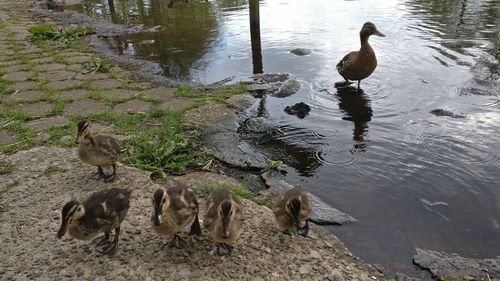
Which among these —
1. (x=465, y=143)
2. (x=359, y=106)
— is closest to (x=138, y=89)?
(x=359, y=106)

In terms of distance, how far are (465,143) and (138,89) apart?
19.1 ft

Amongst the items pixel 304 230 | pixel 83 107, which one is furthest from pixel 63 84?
pixel 304 230

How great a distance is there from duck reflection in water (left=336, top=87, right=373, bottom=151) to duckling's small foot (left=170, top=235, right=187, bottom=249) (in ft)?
11.5

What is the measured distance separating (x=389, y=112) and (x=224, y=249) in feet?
16.5

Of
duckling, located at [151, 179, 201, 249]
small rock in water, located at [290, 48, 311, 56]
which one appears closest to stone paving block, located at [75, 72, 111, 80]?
small rock in water, located at [290, 48, 311, 56]

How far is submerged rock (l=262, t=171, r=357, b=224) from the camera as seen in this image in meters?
4.99

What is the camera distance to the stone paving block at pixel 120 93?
828cm

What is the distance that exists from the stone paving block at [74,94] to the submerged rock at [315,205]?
419 cm

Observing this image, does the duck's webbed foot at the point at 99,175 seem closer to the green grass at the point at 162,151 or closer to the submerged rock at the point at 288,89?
the green grass at the point at 162,151

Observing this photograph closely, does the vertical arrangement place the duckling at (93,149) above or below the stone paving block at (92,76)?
above

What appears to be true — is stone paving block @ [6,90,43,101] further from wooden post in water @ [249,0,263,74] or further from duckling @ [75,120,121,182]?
wooden post in water @ [249,0,263,74]

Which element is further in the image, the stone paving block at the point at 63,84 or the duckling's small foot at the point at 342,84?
the duckling's small foot at the point at 342,84

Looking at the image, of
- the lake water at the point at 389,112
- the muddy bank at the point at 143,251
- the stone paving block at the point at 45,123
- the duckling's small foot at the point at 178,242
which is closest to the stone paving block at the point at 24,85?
the stone paving block at the point at 45,123

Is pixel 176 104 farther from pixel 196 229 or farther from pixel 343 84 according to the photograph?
pixel 196 229
